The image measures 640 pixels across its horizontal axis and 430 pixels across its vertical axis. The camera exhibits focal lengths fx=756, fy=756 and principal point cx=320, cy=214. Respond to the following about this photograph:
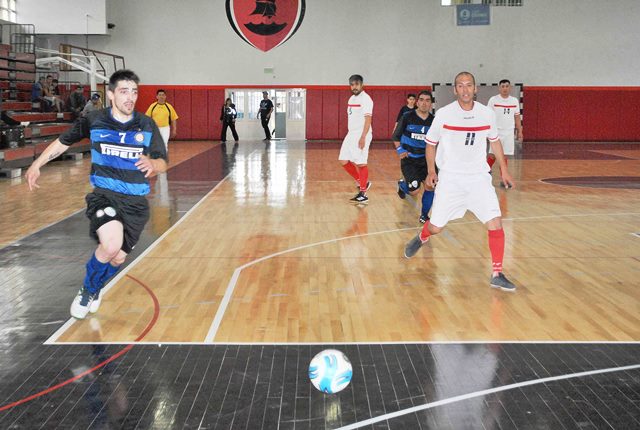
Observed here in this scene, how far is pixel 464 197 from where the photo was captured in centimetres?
742

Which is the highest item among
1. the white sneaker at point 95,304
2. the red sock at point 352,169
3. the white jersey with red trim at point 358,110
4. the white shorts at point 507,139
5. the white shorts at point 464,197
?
the white jersey with red trim at point 358,110

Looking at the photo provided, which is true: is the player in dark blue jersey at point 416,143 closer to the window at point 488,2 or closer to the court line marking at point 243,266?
the court line marking at point 243,266

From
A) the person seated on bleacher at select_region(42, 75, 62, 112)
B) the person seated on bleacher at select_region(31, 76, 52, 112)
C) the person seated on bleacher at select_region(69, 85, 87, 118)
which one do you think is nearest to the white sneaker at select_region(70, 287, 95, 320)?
the person seated on bleacher at select_region(31, 76, 52, 112)

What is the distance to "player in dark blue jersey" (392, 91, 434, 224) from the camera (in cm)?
1075

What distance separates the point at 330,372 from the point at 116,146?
2.62 meters

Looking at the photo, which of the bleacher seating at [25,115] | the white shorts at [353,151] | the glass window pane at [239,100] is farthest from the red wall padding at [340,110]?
the white shorts at [353,151]

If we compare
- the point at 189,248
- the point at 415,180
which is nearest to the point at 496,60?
the point at 415,180

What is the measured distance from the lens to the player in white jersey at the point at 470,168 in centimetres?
722

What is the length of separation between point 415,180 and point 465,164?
3.73 meters

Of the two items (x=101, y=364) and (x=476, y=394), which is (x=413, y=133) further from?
(x=101, y=364)

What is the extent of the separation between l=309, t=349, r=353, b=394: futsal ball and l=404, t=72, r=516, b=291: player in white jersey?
313 centimetres

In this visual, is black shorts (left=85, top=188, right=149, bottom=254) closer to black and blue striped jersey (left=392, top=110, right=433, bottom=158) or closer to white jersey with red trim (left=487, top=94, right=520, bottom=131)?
black and blue striped jersey (left=392, top=110, right=433, bottom=158)

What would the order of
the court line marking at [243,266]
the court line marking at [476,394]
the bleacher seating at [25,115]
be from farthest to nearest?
the bleacher seating at [25,115], the court line marking at [243,266], the court line marking at [476,394]

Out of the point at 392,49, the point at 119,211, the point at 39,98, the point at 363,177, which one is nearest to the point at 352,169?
the point at 363,177
